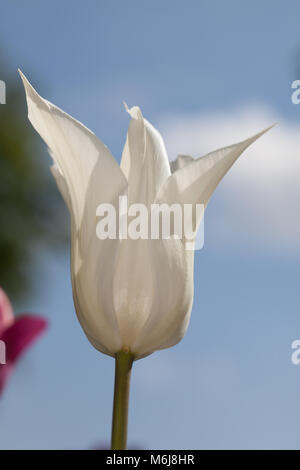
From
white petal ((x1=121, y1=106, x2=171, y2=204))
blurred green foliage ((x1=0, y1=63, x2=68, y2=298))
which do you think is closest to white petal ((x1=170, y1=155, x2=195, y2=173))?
white petal ((x1=121, y1=106, x2=171, y2=204))

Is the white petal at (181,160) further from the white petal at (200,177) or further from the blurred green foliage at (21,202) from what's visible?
the blurred green foliage at (21,202)

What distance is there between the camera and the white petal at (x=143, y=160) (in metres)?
0.52

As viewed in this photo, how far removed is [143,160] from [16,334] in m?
0.22

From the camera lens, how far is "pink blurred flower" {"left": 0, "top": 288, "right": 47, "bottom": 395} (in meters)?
0.36

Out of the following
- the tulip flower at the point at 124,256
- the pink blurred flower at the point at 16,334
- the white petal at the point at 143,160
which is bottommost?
the pink blurred flower at the point at 16,334

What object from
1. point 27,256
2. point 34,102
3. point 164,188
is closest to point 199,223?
point 164,188

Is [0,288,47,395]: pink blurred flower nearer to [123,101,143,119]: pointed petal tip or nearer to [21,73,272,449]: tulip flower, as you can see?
[21,73,272,449]: tulip flower

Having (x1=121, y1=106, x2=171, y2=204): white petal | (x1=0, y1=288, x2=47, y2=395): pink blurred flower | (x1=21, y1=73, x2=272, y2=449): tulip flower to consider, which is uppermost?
(x1=121, y1=106, x2=171, y2=204): white petal

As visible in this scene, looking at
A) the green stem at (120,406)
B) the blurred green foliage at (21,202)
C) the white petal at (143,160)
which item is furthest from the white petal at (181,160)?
the blurred green foliage at (21,202)

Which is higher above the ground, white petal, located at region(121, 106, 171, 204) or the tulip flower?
white petal, located at region(121, 106, 171, 204)

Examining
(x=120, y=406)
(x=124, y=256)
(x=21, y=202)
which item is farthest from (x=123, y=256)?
(x=21, y=202)

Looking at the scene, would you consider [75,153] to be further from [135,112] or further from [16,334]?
[16,334]

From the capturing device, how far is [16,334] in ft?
1.20
